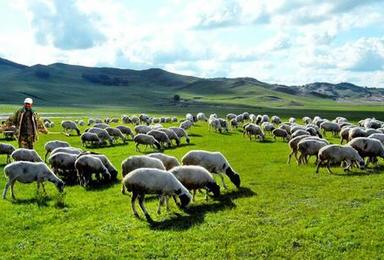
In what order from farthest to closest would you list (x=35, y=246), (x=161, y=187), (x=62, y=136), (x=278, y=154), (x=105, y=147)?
(x=62, y=136)
(x=105, y=147)
(x=278, y=154)
(x=161, y=187)
(x=35, y=246)

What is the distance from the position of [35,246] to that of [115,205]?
4697 mm

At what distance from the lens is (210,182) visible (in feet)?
62.1

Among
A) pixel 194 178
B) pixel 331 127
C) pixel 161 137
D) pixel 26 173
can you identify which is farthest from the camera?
pixel 331 127

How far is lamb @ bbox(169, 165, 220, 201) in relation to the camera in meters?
18.6

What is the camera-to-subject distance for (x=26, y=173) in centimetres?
1997

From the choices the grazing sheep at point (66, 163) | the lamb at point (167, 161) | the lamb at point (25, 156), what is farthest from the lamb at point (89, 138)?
the lamb at point (167, 161)

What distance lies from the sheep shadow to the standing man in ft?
37.9

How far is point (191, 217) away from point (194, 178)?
2.52 meters

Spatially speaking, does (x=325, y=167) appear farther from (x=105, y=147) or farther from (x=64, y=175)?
(x=105, y=147)

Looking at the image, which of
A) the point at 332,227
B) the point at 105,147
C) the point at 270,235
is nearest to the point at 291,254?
the point at 270,235

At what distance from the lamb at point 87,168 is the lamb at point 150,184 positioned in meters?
6.48

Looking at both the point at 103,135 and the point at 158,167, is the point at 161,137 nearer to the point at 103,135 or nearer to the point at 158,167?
the point at 103,135

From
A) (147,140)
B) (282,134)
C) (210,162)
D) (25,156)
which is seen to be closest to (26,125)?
(25,156)

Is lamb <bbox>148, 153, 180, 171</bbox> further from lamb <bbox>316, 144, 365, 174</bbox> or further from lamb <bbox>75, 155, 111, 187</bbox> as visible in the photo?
lamb <bbox>316, 144, 365, 174</bbox>
